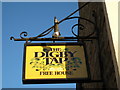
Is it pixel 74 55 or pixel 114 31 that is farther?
pixel 74 55

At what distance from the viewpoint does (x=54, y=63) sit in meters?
3.36

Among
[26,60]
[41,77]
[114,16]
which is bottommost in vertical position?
[41,77]

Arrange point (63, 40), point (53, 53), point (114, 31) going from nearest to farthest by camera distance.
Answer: point (114, 31) → point (53, 53) → point (63, 40)

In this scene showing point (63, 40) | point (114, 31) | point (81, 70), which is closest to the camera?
point (114, 31)

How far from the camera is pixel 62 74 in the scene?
10.5 ft

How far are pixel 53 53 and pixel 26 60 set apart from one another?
0.40m

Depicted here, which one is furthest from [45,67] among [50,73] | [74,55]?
[74,55]

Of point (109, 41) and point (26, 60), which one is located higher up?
point (109, 41)

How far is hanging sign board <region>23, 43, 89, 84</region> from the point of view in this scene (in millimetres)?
3168

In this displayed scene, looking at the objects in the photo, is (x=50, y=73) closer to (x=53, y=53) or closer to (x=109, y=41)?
(x=53, y=53)

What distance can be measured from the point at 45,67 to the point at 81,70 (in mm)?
488

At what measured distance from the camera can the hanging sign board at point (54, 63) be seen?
3168mm

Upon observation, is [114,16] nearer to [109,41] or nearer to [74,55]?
[109,41]

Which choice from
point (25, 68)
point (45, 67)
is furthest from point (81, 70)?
point (25, 68)
